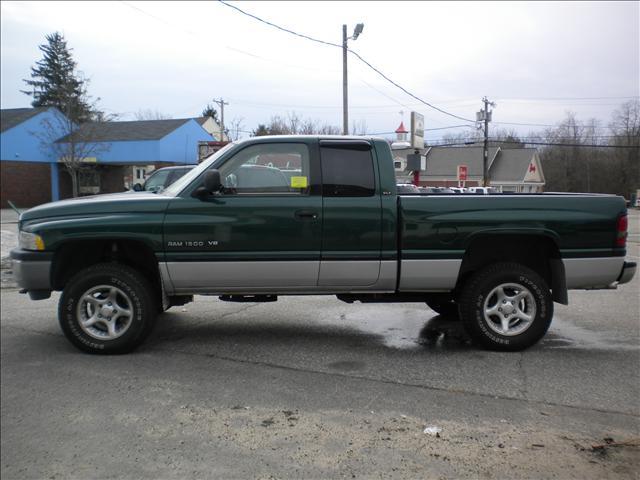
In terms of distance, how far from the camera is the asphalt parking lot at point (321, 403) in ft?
10.3

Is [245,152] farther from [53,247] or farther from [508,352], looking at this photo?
[508,352]

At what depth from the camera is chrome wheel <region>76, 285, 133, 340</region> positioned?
494cm

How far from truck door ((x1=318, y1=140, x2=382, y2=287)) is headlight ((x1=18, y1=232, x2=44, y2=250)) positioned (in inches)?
99.2

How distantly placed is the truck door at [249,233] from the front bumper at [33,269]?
1.06m

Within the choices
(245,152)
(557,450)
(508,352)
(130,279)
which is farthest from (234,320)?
(557,450)

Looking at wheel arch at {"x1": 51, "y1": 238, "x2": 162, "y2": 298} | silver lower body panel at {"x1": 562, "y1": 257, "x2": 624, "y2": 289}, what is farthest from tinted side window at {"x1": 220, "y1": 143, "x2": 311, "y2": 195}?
silver lower body panel at {"x1": 562, "y1": 257, "x2": 624, "y2": 289}

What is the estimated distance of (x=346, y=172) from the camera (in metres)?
5.05

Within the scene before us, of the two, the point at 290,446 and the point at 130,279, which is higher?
the point at 130,279

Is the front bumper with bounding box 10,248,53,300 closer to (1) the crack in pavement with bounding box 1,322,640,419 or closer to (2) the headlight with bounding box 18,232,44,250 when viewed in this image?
(2) the headlight with bounding box 18,232,44,250

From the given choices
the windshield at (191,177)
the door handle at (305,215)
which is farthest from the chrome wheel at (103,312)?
the door handle at (305,215)

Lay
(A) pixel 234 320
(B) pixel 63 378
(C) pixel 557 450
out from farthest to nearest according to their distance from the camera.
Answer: (A) pixel 234 320, (B) pixel 63 378, (C) pixel 557 450

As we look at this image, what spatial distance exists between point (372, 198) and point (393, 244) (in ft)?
1.53

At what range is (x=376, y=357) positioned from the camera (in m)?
5.03

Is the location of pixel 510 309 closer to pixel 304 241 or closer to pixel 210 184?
pixel 304 241
